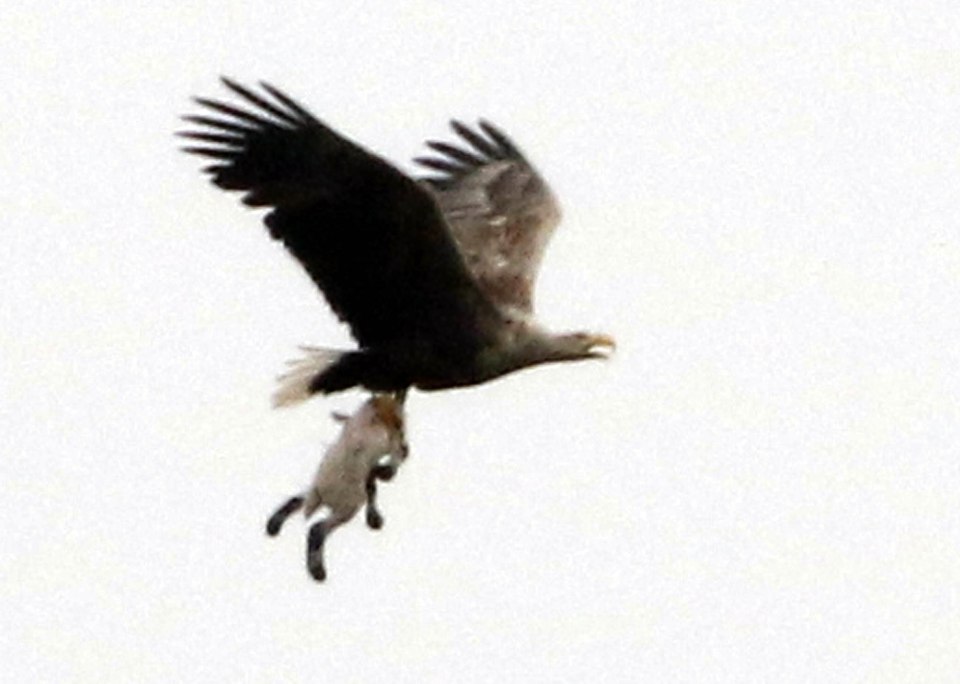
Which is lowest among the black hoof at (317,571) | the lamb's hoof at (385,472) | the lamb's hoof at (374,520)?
the black hoof at (317,571)

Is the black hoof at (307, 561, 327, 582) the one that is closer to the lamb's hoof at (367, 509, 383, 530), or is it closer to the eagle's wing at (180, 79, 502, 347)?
the lamb's hoof at (367, 509, 383, 530)

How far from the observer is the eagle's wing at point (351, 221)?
11367 mm

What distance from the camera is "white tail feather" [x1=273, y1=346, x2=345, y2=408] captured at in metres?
11.9

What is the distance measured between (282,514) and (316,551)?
0.87 feet

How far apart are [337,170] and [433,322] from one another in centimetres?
66

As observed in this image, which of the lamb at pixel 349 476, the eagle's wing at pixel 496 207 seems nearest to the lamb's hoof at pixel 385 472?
the lamb at pixel 349 476

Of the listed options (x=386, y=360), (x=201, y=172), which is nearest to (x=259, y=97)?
(x=201, y=172)

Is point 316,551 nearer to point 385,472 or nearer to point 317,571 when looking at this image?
point 317,571

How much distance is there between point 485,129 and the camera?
13.4m

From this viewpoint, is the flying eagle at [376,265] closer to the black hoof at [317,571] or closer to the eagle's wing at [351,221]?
the eagle's wing at [351,221]

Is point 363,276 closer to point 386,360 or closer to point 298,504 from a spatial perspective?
point 386,360

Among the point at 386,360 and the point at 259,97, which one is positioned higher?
the point at 259,97

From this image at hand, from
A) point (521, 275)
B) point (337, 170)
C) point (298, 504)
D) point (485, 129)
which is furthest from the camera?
point (485, 129)

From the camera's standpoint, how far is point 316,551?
10.5m
